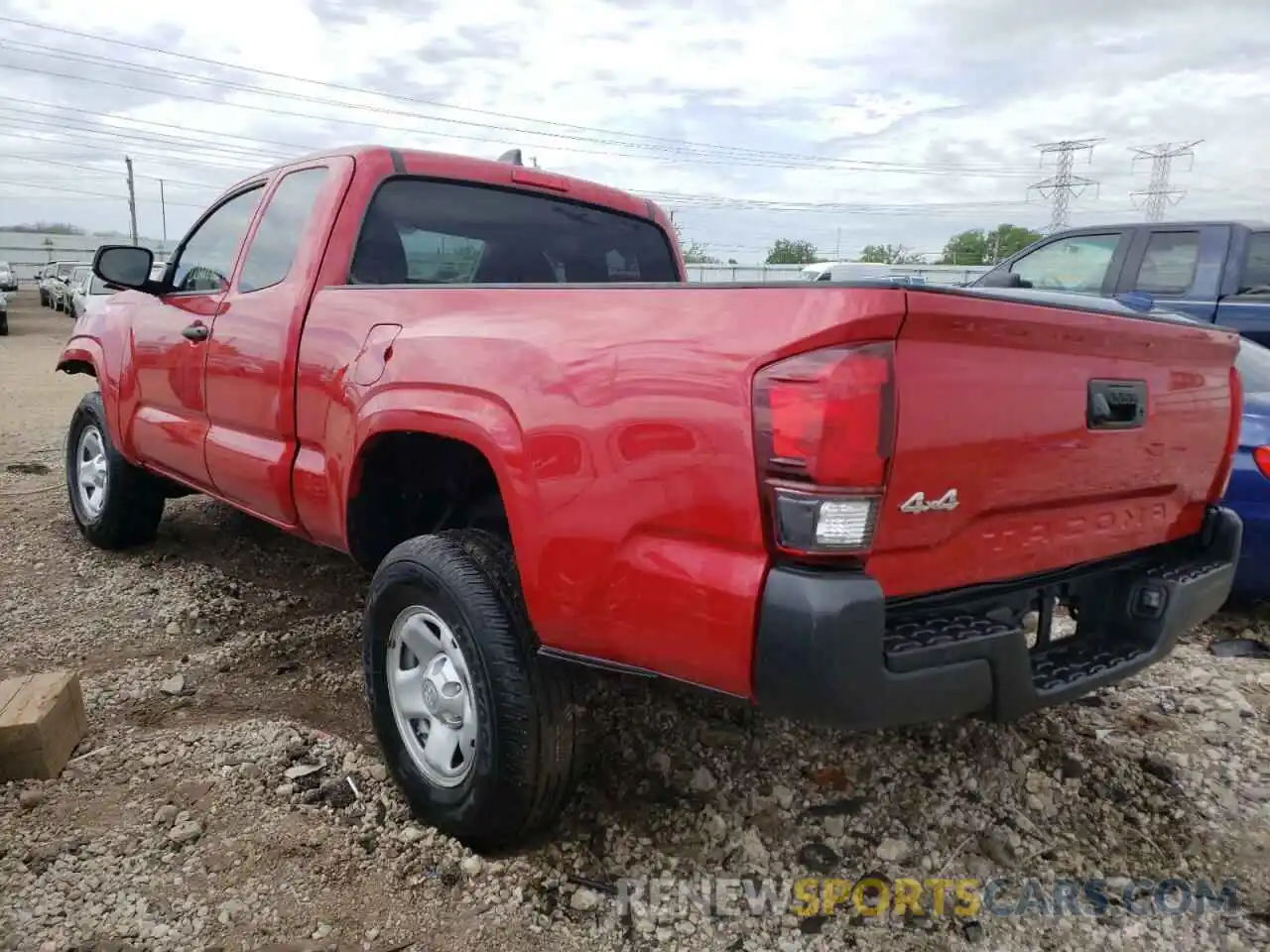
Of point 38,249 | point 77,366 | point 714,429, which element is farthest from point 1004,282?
point 38,249

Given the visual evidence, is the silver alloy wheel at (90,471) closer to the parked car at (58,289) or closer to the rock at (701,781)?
the rock at (701,781)

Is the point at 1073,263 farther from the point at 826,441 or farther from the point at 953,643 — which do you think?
the point at 826,441

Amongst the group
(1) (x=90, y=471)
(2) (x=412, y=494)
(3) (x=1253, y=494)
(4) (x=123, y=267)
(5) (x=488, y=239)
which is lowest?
(1) (x=90, y=471)

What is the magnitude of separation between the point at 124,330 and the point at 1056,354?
4191 mm

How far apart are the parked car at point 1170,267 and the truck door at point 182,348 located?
5168 millimetres

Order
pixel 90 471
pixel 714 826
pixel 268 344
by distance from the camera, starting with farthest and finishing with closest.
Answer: pixel 90 471 → pixel 268 344 → pixel 714 826

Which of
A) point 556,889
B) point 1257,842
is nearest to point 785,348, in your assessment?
point 556,889

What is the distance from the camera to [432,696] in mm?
2508

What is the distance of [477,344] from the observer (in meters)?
2.33

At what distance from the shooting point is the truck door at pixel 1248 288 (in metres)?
6.79

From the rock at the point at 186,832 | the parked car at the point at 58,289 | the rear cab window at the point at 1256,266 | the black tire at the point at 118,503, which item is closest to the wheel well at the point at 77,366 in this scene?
the black tire at the point at 118,503

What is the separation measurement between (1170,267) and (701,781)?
6.39m

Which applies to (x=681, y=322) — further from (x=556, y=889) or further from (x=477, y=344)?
(x=556, y=889)

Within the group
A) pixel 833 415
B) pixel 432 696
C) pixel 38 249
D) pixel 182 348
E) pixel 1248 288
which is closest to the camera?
pixel 833 415
